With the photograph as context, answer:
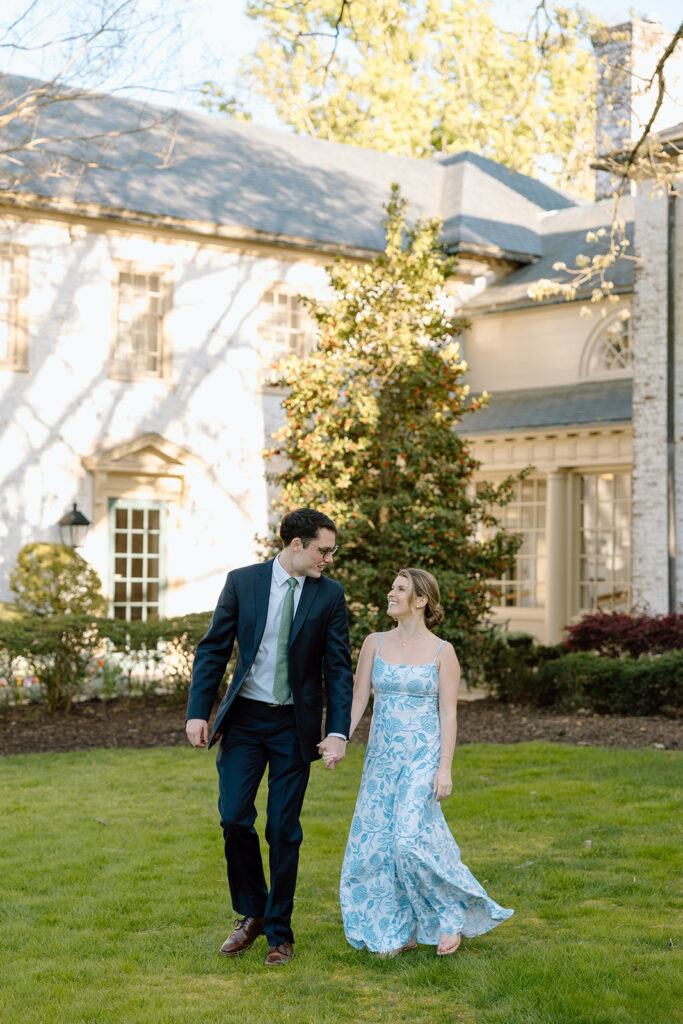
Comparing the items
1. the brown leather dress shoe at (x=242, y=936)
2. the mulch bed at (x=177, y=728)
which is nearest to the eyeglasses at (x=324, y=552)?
the brown leather dress shoe at (x=242, y=936)

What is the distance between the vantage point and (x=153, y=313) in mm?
16891

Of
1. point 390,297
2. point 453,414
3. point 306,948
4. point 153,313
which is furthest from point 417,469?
point 306,948

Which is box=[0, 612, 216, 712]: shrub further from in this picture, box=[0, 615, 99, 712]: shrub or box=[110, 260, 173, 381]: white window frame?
box=[110, 260, 173, 381]: white window frame

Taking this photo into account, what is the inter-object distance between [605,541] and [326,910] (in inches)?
497

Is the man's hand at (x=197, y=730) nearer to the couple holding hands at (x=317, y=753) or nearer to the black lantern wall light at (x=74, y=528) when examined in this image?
the couple holding hands at (x=317, y=753)

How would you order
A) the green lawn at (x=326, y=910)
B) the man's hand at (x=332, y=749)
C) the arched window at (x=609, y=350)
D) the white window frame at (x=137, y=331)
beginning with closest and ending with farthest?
A: the green lawn at (x=326, y=910) < the man's hand at (x=332, y=749) < the white window frame at (x=137, y=331) < the arched window at (x=609, y=350)

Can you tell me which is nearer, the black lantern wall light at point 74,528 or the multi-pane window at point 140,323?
the black lantern wall light at point 74,528

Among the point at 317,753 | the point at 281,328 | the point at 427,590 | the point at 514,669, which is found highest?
the point at 281,328

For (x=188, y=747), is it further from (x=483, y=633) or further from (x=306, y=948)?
(x=306, y=948)

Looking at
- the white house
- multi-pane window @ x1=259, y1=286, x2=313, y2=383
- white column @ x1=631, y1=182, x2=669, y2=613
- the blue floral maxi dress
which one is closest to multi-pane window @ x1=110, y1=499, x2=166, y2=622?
the white house

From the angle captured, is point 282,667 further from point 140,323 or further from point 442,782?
point 140,323

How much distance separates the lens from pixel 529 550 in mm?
19344

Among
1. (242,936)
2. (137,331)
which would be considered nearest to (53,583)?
(137,331)

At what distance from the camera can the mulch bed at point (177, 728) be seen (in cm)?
1126
